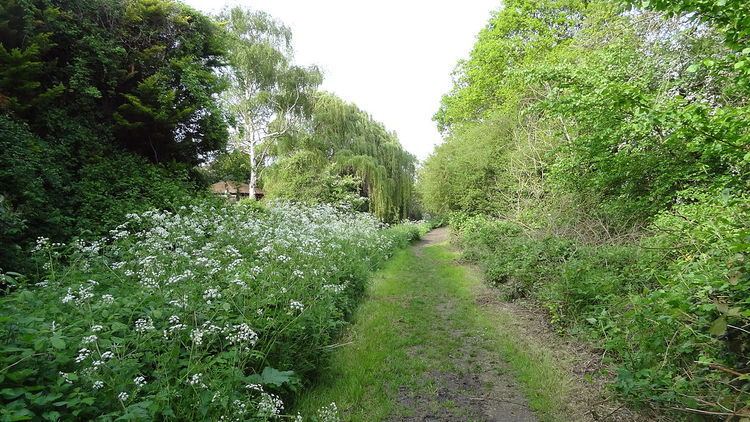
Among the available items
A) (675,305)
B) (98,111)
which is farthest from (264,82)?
(675,305)

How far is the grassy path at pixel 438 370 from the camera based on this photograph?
143 inches

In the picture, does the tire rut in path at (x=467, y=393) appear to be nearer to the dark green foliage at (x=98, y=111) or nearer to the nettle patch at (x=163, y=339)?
the nettle patch at (x=163, y=339)

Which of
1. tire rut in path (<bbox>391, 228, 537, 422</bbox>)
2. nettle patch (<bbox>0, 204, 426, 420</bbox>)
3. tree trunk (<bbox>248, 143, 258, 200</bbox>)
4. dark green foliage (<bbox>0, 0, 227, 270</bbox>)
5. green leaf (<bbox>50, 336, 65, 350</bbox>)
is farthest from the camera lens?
tree trunk (<bbox>248, 143, 258, 200</bbox>)

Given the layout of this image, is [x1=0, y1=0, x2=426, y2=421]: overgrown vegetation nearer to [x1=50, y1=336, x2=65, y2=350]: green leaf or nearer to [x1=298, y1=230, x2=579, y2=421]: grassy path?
[x1=50, y1=336, x2=65, y2=350]: green leaf

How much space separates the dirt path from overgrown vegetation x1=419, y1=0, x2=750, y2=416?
0.50 metres

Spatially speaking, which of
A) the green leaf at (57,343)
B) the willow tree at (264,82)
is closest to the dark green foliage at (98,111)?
the green leaf at (57,343)

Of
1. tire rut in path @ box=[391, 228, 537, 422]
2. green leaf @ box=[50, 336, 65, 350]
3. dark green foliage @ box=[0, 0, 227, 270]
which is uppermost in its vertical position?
dark green foliage @ box=[0, 0, 227, 270]

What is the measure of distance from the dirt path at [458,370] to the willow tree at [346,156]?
12.9 meters

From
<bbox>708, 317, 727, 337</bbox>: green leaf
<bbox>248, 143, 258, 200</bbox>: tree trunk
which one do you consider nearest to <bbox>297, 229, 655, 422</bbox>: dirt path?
<bbox>708, 317, 727, 337</bbox>: green leaf

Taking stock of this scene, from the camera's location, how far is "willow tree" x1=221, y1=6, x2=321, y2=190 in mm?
20531

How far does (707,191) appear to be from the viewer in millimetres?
5574

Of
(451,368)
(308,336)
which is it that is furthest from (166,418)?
(451,368)

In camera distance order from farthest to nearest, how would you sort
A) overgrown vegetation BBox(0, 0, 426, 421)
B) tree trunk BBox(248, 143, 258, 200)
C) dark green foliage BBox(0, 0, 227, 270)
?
tree trunk BBox(248, 143, 258, 200)
dark green foliage BBox(0, 0, 227, 270)
overgrown vegetation BBox(0, 0, 426, 421)

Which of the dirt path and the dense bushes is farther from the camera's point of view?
the dirt path
